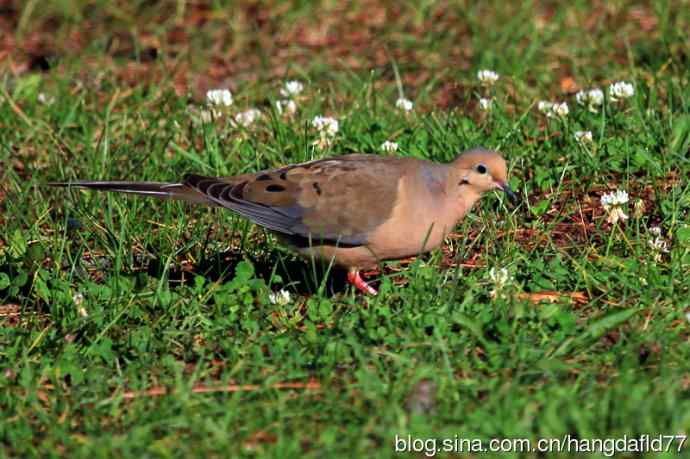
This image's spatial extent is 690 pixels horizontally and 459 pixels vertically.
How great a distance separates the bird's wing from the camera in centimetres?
501

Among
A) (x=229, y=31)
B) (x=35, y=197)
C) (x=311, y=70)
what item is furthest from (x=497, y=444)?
(x=229, y=31)

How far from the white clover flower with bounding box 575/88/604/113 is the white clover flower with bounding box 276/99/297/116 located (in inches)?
63.2

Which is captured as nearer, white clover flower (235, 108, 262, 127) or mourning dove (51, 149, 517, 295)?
mourning dove (51, 149, 517, 295)

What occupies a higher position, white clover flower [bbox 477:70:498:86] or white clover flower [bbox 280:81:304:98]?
white clover flower [bbox 477:70:498:86]

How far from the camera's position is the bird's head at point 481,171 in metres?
5.04

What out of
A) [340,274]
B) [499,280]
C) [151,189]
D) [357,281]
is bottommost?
[340,274]

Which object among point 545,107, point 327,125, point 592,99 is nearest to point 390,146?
point 327,125

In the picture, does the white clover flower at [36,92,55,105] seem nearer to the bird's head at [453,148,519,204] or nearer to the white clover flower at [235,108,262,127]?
the white clover flower at [235,108,262,127]

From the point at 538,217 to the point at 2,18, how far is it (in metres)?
5.30

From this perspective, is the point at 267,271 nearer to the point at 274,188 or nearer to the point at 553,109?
the point at 274,188

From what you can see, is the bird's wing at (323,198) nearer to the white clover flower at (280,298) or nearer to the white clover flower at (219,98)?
the white clover flower at (280,298)

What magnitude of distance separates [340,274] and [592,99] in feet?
5.79

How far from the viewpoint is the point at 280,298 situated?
494 cm

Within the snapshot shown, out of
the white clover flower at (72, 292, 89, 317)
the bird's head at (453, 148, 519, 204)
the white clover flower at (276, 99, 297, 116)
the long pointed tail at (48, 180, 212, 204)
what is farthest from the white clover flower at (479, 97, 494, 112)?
the white clover flower at (72, 292, 89, 317)
